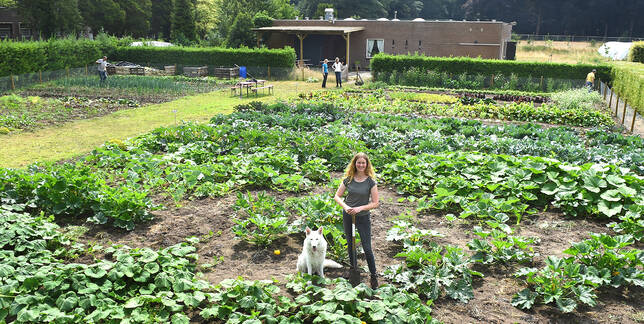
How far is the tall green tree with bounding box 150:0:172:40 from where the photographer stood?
58.1 m

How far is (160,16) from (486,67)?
42183 mm

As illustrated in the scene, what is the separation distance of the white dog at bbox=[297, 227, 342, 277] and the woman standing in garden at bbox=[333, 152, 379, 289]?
47 cm

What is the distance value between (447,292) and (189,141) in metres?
8.85

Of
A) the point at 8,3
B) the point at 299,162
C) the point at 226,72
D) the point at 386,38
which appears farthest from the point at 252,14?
the point at 299,162

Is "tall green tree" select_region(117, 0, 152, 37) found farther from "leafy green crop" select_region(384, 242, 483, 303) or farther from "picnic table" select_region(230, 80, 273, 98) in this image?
"leafy green crop" select_region(384, 242, 483, 303)

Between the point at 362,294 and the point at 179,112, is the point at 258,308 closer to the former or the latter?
the point at 362,294

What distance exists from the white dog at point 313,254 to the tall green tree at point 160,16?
5649 cm

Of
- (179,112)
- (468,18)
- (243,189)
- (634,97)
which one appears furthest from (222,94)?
(468,18)

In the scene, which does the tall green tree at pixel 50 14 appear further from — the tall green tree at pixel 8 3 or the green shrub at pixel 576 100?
the green shrub at pixel 576 100

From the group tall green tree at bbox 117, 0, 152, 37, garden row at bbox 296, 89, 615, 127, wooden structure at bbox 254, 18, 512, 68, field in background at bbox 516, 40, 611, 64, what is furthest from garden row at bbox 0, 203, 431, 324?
tall green tree at bbox 117, 0, 152, 37

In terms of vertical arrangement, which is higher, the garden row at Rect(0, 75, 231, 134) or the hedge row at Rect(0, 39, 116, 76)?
the hedge row at Rect(0, 39, 116, 76)

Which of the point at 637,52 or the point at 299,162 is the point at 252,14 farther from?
the point at 299,162

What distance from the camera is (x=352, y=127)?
14.2 meters

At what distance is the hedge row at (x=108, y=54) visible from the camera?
26.4m
